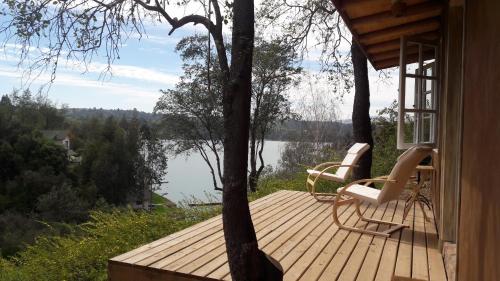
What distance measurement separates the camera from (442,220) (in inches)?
133

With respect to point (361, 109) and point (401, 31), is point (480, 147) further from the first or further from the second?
point (361, 109)

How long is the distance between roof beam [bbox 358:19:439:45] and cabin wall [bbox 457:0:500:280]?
2895 mm

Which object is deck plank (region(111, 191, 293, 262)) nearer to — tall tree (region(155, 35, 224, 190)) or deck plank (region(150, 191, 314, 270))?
deck plank (region(150, 191, 314, 270))

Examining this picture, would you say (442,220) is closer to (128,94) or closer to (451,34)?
(451,34)

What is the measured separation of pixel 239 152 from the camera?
2.05 meters


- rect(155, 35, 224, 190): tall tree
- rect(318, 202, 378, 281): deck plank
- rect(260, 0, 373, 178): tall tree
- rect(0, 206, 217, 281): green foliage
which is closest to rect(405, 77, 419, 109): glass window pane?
rect(318, 202, 378, 281): deck plank

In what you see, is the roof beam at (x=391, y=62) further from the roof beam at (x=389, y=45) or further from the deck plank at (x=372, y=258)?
the deck plank at (x=372, y=258)

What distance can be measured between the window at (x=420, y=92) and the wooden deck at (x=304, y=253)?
39.8 inches

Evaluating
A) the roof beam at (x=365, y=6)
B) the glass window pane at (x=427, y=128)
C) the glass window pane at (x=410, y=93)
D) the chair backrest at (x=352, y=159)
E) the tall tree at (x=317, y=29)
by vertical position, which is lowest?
the chair backrest at (x=352, y=159)

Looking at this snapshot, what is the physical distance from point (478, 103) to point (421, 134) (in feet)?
12.2

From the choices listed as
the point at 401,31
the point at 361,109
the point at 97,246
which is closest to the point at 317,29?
the point at 361,109

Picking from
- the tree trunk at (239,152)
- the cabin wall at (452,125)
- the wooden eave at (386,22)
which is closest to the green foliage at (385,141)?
the wooden eave at (386,22)

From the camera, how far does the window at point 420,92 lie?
15.8 feet

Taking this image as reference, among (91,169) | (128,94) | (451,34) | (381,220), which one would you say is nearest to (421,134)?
(381,220)
